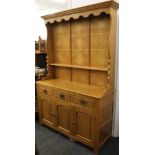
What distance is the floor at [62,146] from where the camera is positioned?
212cm

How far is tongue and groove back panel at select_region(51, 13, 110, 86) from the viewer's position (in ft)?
Result: 7.26

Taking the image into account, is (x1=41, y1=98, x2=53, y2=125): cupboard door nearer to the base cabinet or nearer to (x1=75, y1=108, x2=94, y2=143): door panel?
the base cabinet

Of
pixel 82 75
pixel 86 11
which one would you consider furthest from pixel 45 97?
pixel 86 11

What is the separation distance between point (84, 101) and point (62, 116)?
22.3 inches

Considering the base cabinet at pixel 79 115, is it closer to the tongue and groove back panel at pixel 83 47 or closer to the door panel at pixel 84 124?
the door panel at pixel 84 124

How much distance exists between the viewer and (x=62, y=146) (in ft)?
7.38

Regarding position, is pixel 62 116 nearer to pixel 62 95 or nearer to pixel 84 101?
pixel 62 95

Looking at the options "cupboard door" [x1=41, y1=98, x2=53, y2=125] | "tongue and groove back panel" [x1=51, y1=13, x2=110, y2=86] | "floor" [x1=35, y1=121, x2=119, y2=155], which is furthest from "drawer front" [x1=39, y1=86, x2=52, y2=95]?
"floor" [x1=35, y1=121, x2=119, y2=155]

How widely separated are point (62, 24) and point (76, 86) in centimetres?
108

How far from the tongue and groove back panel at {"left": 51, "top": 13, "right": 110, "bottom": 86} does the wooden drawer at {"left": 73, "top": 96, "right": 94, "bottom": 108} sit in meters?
0.42
